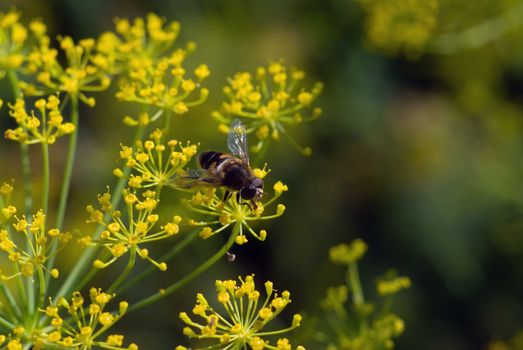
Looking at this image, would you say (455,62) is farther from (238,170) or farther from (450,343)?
(238,170)

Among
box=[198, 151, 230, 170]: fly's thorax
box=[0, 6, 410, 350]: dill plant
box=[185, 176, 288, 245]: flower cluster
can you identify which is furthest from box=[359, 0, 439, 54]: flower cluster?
box=[185, 176, 288, 245]: flower cluster

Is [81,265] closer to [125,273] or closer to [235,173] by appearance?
[125,273]

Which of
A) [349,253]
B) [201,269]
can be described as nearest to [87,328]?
[201,269]

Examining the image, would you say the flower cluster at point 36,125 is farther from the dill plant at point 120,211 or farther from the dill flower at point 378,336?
the dill flower at point 378,336

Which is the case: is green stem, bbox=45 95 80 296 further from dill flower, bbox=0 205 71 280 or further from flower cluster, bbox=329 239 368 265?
flower cluster, bbox=329 239 368 265

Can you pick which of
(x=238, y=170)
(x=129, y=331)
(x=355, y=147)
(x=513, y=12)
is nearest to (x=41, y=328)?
(x=238, y=170)

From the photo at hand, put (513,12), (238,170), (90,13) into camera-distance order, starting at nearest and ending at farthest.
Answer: (238,170), (513,12), (90,13)

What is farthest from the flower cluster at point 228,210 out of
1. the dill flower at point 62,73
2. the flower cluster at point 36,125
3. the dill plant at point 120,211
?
the dill flower at point 62,73
